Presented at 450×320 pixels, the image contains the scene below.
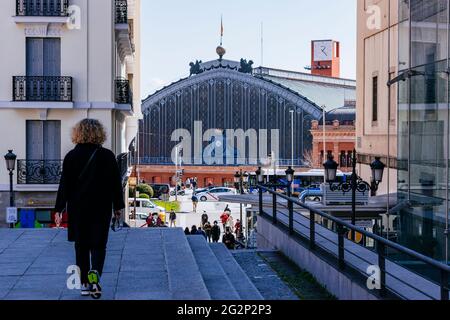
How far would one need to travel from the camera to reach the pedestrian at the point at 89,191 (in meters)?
7.88

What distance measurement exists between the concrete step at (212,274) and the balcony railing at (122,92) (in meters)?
16.1

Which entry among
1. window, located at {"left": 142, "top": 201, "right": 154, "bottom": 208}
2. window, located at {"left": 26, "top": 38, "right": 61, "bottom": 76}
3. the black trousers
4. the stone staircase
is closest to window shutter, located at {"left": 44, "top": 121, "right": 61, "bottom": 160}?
window, located at {"left": 26, "top": 38, "right": 61, "bottom": 76}

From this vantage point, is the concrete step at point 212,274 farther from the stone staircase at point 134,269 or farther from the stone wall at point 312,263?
A: the stone wall at point 312,263

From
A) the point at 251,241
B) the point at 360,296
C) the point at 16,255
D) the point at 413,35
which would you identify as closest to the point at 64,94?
the point at 251,241

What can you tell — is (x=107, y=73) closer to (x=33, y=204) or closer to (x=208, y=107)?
(x=33, y=204)

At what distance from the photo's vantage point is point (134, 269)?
33.2ft

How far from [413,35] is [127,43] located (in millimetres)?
16146

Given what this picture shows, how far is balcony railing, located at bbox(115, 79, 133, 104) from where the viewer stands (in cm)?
2909

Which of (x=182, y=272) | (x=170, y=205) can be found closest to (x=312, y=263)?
(x=182, y=272)

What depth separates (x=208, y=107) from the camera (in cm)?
9669

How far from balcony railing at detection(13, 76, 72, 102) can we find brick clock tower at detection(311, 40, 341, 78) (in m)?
101

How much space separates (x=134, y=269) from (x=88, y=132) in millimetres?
2661

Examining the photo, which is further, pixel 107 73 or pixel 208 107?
pixel 208 107

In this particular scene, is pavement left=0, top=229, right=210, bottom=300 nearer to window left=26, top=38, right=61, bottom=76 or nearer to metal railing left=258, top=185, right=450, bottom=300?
metal railing left=258, top=185, right=450, bottom=300
